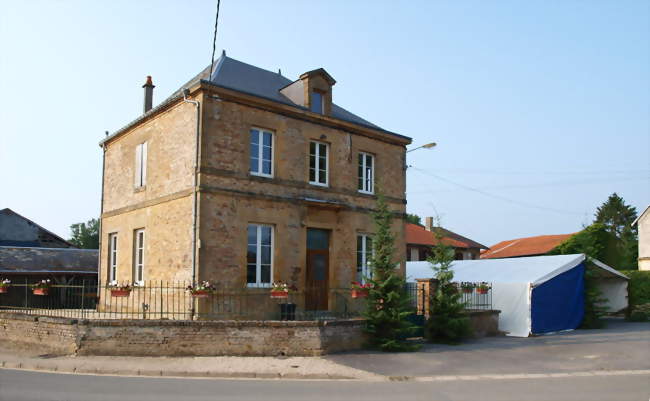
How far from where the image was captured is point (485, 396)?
354 inches

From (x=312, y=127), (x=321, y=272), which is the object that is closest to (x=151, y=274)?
(x=321, y=272)

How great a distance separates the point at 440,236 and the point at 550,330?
6.69 m

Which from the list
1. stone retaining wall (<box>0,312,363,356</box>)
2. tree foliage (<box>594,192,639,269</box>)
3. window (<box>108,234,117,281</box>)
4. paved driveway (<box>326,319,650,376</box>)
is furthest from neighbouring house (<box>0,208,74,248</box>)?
tree foliage (<box>594,192,639,269</box>)

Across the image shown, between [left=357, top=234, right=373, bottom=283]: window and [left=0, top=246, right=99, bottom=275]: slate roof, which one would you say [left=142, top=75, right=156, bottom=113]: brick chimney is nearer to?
[left=357, top=234, right=373, bottom=283]: window

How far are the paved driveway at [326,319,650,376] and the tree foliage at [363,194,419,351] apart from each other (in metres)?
0.57

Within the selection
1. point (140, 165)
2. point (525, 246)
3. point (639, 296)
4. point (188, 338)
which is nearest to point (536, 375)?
point (188, 338)

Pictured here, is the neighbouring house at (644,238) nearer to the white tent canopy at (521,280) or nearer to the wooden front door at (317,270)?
the white tent canopy at (521,280)

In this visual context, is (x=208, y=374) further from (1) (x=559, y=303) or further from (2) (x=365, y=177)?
(1) (x=559, y=303)

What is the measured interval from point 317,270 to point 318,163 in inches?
142

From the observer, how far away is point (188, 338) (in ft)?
41.5

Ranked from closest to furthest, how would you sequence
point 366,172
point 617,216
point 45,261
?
1. point 366,172
2. point 45,261
3. point 617,216

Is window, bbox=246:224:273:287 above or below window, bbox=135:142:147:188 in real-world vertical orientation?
below

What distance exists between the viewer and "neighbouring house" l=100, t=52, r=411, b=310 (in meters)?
15.5

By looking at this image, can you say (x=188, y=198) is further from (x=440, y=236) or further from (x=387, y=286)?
(x=440, y=236)
